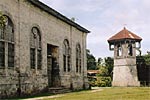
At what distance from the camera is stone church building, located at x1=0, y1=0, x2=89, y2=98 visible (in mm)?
21438

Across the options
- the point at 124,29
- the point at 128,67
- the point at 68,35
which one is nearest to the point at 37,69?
the point at 68,35

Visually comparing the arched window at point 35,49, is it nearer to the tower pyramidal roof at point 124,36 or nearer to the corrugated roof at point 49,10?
the corrugated roof at point 49,10

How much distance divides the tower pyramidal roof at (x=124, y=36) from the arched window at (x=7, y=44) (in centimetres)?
3149

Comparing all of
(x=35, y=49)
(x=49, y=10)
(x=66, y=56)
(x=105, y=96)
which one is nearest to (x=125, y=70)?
(x=66, y=56)

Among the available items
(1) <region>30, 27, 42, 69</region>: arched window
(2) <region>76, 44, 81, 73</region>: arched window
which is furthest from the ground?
(2) <region>76, 44, 81, 73</region>: arched window

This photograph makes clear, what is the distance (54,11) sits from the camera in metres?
29.3

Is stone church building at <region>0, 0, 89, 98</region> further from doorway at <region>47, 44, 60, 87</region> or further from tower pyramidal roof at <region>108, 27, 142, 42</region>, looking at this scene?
tower pyramidal roof at <region>108, 27, 142, 42</region>

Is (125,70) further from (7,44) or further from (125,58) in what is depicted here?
(7,44)

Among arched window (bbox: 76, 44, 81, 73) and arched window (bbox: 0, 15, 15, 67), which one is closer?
arched window (bbox: 0, 15, 15, 67)

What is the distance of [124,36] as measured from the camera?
51.7 m

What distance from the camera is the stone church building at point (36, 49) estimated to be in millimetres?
21438

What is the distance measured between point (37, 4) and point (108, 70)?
3462 centimetres

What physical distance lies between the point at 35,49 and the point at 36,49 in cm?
18

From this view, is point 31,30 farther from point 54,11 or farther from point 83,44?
point 83,44
